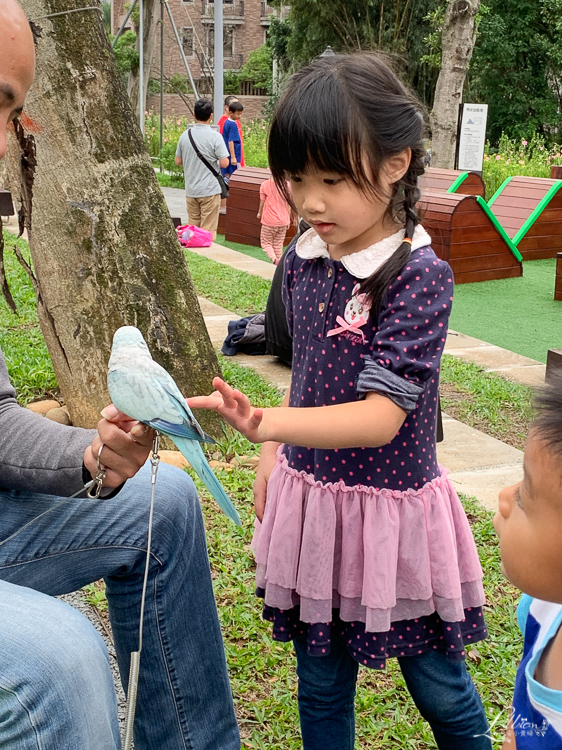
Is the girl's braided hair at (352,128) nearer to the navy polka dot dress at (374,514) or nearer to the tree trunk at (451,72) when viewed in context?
the navy polka dot dress at (374,514)

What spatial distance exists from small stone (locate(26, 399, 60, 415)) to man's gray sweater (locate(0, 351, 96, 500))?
2.55 metres

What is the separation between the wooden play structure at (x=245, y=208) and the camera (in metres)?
10.4

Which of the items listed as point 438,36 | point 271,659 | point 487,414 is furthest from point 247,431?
point 438,36

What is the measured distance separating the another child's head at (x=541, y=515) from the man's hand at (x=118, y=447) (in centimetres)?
80

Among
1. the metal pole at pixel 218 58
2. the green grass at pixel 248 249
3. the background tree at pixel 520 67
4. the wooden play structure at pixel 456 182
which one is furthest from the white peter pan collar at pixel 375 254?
the background tree at pixel 520 67

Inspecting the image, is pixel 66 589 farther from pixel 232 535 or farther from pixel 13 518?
pixel 232 535

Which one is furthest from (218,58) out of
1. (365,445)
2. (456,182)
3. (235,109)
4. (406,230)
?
(365,445)

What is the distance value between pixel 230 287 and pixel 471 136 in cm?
572

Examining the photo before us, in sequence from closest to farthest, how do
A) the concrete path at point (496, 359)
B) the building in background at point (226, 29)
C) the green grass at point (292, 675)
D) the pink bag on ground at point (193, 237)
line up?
the green grass at point (292, 675), the concrete path at point (496, 359), the pink bag on ground at point (193, 237), the building in background at point (226, 29)

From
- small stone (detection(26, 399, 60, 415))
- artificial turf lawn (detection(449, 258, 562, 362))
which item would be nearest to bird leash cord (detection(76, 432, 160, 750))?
Answer: small stone (detection(26, 399, 60, 415))

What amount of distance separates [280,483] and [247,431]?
0.41 meters

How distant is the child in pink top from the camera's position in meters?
8.27

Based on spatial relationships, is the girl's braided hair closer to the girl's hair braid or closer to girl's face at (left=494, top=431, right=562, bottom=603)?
the girl's hair braid

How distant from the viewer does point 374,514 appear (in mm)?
1764
